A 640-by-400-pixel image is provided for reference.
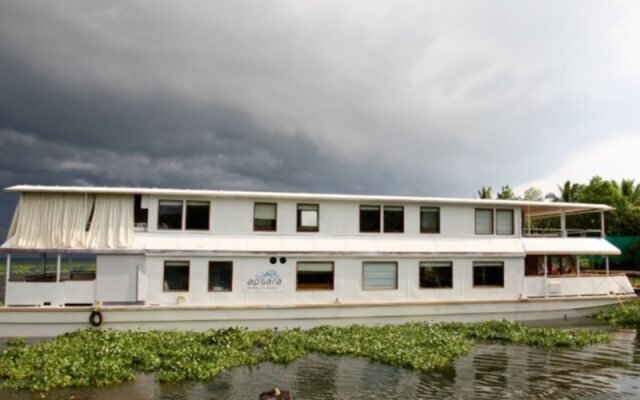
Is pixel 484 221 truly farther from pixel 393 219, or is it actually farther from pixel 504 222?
pixel 393 219

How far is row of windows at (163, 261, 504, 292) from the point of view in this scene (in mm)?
20094

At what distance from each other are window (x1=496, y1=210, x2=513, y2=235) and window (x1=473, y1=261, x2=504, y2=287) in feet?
5.43

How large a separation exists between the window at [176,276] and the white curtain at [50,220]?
339 centimetres

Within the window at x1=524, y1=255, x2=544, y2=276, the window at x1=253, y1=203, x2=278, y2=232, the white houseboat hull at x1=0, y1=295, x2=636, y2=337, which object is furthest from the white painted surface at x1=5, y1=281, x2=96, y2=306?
the window at x1=524, y1=255, x2=544, y2=276

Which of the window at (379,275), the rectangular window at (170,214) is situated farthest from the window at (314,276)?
the rectangular window at (170,214)

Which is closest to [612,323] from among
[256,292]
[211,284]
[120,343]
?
[256,292]

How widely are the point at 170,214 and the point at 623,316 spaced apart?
21.0m

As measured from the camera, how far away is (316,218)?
72.1 feet

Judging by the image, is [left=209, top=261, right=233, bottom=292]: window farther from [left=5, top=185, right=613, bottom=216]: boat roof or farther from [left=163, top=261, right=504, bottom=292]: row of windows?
[left=5, top=185, right=613, bottom=216]: boat roof

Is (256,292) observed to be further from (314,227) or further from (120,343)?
(120,343)

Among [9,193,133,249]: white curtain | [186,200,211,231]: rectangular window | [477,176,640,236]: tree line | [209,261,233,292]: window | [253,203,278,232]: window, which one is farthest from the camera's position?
[477,176,640,236]: tree line

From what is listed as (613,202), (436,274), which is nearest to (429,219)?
(436,274)

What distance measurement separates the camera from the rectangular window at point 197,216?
20.9 m

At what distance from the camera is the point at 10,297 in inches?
719
